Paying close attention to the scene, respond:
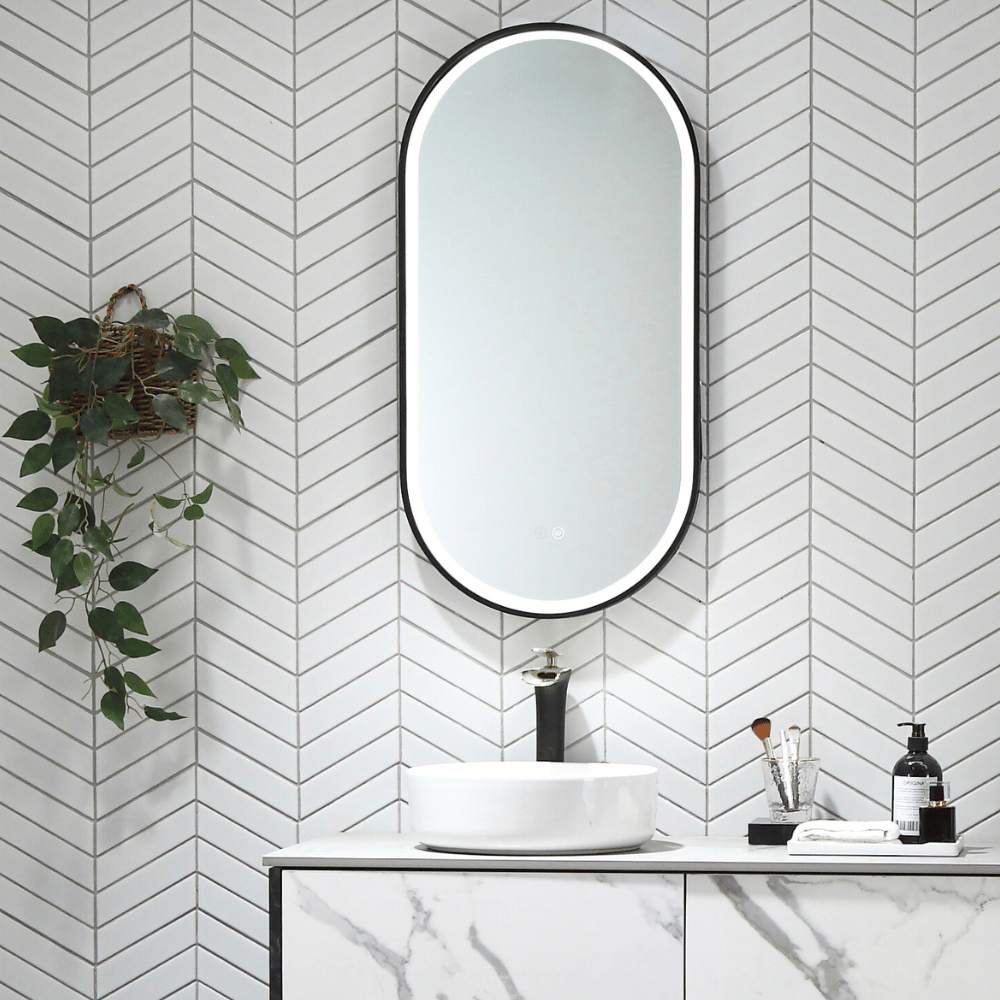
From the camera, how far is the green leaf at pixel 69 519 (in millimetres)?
1714

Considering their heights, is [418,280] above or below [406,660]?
above

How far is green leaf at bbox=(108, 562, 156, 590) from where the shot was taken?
1.74m

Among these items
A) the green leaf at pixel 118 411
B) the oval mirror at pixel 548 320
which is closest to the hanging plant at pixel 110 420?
the green leaf at pixel 118 411

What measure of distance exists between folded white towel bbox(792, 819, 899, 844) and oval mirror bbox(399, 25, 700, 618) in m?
0.43

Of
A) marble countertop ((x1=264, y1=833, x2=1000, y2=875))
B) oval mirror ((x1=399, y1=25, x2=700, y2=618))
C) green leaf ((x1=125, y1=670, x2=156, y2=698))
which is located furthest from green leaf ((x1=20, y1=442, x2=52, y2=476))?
marble countertop ((x1=264, y1=833, x2=1000, y2=875))

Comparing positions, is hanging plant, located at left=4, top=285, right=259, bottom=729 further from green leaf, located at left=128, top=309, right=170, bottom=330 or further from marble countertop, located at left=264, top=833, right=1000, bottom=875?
marble countertop, located at left=264, top=833, right=1000, bottom=875

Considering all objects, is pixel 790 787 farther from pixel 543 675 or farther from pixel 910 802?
pixel 543 675

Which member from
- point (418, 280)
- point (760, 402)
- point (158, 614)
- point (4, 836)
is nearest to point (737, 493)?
point (760, 402)

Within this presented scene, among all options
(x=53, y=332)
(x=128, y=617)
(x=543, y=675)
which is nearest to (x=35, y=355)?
(x=53, y=332)

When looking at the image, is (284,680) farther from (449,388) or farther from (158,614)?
(449,388)

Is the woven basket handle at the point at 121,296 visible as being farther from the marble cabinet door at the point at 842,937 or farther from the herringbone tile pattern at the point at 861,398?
the marble cabinet door at the point at 842,937

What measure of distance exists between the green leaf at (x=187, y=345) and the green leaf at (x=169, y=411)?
0.24 ft

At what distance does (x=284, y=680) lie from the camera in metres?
1.78

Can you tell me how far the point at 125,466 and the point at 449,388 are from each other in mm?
534
